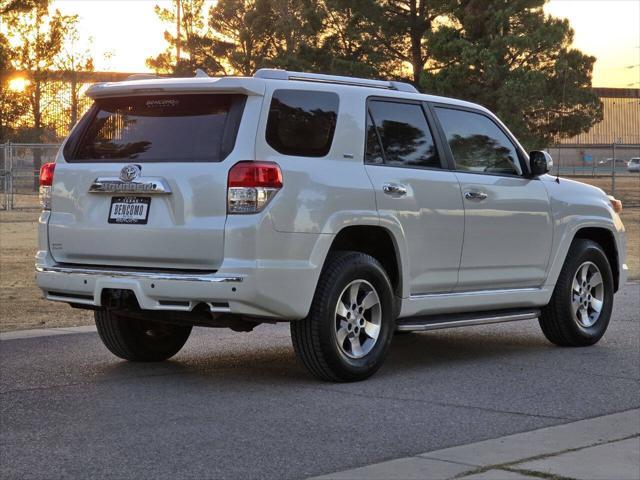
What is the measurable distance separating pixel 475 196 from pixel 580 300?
1.76 m

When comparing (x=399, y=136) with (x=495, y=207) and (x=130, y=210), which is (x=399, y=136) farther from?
(x=130, y=210)

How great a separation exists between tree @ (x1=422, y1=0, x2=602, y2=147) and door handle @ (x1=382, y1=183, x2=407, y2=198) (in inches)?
1234

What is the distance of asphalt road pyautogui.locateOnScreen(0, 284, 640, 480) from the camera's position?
6.25 m

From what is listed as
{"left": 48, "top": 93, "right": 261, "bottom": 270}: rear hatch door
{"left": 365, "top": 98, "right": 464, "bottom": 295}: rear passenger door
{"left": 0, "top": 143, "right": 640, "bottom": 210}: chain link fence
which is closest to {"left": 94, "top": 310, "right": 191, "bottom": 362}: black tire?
{"left": 48, "top": 93, "right": 261, "bottom": 270}: rear hatch door

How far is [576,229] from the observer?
10578 millimetres

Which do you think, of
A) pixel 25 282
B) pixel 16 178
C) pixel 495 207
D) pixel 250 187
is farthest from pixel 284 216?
pixel 16 178

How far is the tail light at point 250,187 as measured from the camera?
7.89 meters

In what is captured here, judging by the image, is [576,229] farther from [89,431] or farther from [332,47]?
[332,47]

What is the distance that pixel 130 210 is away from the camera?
823 cm

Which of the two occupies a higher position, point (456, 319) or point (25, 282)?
point (456, 319)

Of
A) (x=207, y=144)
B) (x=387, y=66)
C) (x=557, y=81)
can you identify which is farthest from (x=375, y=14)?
(x=207, y=144)

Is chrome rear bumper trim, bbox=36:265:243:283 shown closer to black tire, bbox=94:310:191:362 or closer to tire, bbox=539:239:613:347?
black tire, bbox=94:310:191:362

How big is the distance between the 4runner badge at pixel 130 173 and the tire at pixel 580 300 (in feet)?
12.8

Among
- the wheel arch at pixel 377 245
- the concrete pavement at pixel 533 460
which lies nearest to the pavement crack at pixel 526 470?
the concrete pavement at pixel 533 460
